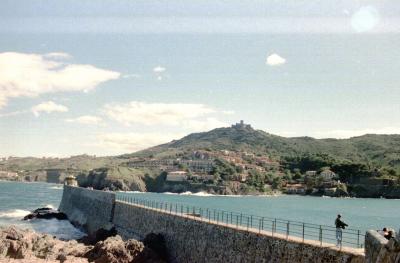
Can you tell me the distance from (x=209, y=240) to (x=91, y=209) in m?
35.8

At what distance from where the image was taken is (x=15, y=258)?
33.9m

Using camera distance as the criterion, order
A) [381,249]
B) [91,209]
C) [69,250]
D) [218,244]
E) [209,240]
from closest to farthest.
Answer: [381,249], [218,244], [209,240], [69,250], [91,209]

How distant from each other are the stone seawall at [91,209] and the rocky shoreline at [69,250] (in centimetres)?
1122

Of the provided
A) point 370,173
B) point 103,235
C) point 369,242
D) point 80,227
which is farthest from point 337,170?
point 369,242

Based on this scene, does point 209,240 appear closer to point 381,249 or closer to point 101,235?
point 381,249

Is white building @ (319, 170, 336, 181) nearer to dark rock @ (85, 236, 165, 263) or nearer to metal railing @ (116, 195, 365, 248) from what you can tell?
metal railing @ (116, 195, 365, 248)

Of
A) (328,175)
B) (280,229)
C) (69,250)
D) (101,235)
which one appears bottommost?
(69,250)

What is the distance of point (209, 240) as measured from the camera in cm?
2634

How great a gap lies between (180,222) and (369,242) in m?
19.3

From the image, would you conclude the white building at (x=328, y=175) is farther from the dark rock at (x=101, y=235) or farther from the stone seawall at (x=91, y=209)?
the dark rock at (x=101, y=235)

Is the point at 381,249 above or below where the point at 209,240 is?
above

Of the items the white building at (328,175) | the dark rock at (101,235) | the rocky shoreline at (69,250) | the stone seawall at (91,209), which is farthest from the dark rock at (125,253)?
the white building at (328,175)

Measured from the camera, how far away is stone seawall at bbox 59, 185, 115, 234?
167 feet

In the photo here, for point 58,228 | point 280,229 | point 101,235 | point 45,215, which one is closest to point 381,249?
point 280,229
